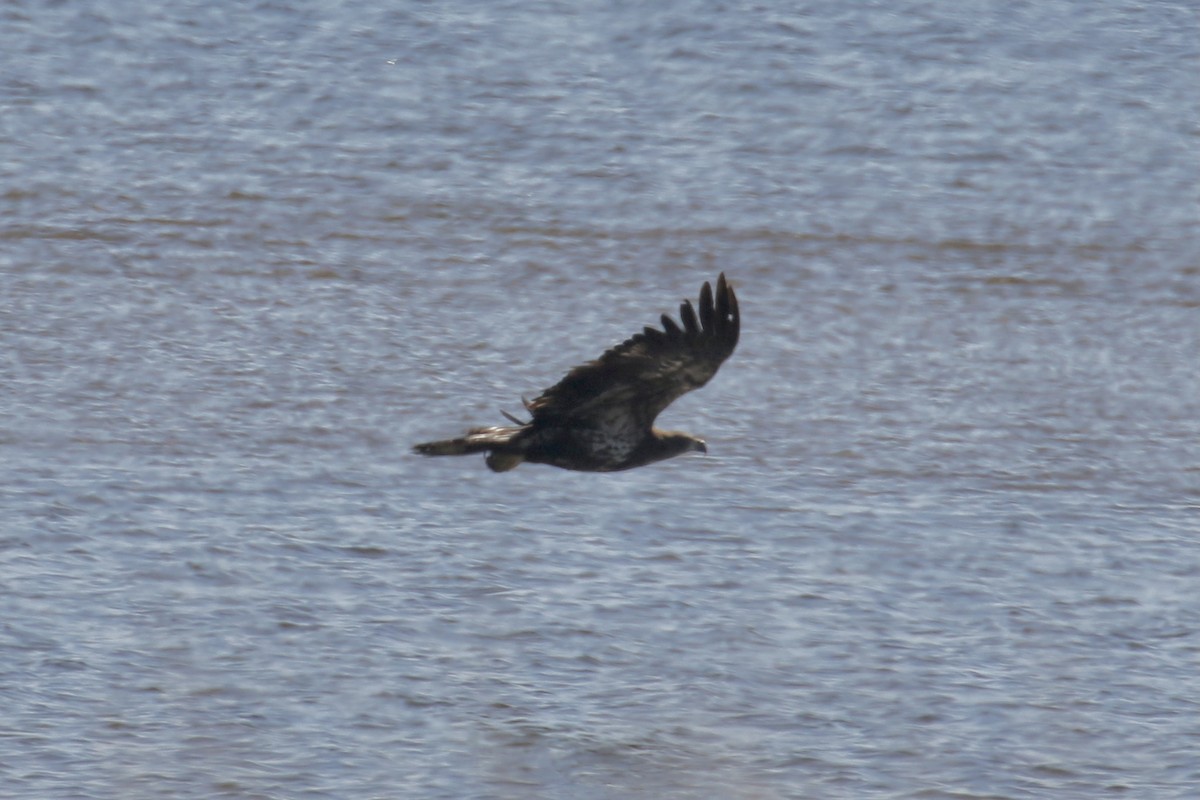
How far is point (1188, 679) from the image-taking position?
672 centimetres

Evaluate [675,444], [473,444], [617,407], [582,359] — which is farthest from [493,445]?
[582,359]

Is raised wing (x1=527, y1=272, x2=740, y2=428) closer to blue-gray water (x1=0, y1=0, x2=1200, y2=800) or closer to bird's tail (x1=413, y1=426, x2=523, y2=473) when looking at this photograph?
bird's tail (x1=413, y1=426, x2=523, y2=473)

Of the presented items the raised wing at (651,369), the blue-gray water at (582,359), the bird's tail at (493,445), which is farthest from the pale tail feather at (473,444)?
the blue-gray water at (582,359)

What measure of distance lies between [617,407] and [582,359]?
7.67 feet

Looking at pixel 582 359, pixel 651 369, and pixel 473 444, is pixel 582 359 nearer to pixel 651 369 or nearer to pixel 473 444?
pixel 473 444

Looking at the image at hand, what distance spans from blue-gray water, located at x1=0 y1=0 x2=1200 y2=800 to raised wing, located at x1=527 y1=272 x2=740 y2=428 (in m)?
0.68

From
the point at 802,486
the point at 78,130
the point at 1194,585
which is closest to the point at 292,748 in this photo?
the point at 802,486

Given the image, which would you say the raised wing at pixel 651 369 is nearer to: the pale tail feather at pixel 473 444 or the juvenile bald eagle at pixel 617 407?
the juvenile bald eagle at pixel 617 407

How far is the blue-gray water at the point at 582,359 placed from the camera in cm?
638

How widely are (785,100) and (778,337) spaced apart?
2.46 meters

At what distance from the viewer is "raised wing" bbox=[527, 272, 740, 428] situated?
609 cm

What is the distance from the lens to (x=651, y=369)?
6336 millimetres

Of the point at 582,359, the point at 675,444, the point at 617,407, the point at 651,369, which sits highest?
the point at 651,369

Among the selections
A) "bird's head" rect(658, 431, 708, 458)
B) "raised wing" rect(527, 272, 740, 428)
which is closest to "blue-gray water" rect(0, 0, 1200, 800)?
"bird's head" rect(658, 431, 708, 458)
